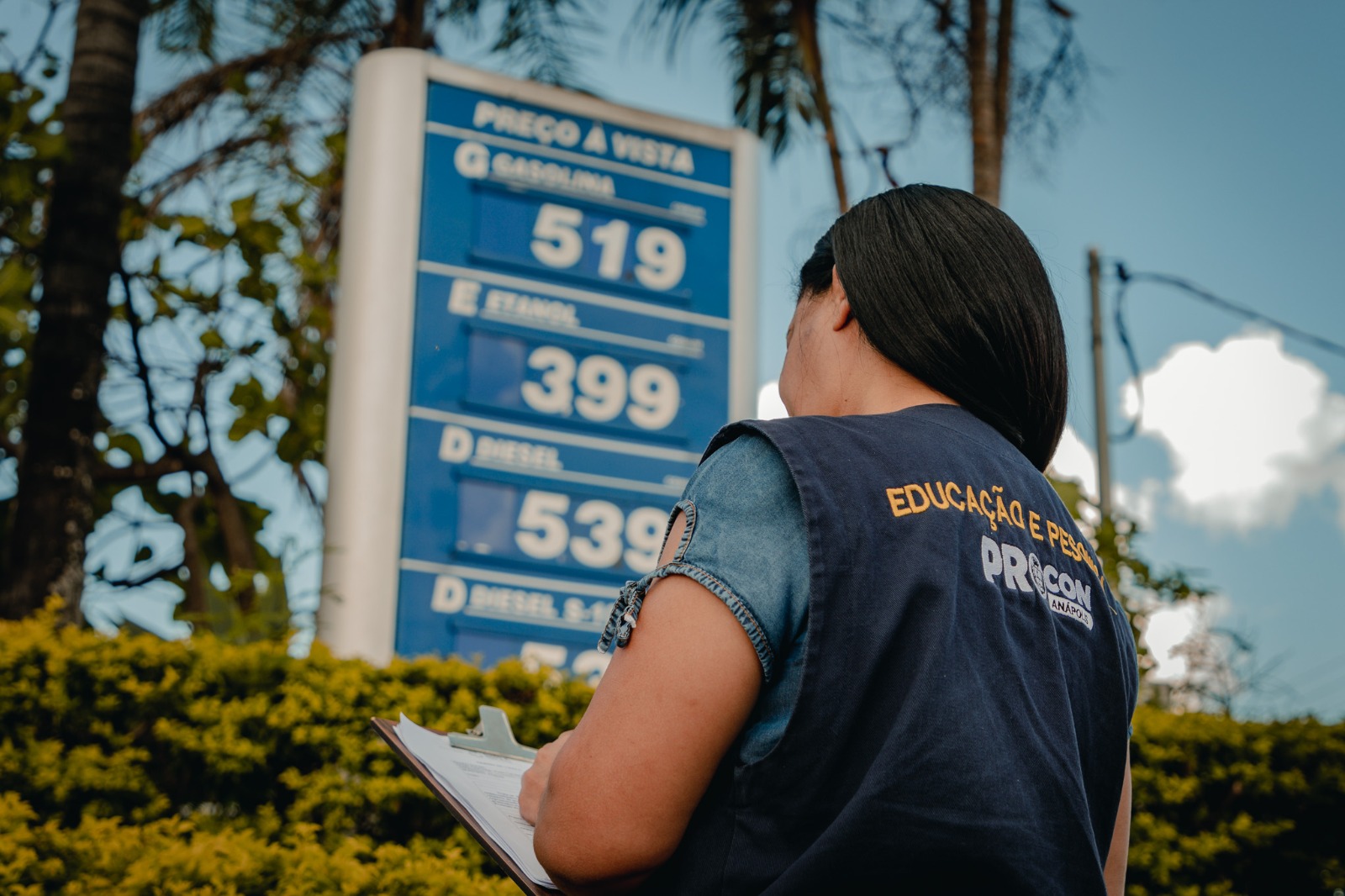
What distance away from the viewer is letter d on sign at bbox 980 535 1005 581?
1.30 m

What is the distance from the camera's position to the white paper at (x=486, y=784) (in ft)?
4.38

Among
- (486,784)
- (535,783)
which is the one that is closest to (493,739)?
(486,784)

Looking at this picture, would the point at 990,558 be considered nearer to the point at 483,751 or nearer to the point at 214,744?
the point at 483,751

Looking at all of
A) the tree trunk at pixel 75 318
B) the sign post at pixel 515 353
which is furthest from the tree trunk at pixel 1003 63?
the tree trunk at pixel 75 318

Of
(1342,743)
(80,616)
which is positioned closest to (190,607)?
(80,616)

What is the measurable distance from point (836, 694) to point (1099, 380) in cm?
1010

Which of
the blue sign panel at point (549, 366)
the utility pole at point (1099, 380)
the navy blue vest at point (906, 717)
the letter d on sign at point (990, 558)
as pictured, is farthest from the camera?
the utility pole at point (1099, 380)

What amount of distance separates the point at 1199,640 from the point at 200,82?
20.8 feet

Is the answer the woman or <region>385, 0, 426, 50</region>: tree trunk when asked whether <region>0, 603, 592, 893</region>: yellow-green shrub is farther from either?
<region>385, 0, 426, 50</region>: tree trunk

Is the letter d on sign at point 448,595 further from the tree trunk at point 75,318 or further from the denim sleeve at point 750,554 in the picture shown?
the denim sleeve at point 750,554

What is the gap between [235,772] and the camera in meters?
3.22

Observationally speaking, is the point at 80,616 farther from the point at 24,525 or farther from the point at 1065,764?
the point at 1065,764

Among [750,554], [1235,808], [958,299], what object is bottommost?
[1235,808]

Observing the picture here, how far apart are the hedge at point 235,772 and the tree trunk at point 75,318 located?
40.6 inches
